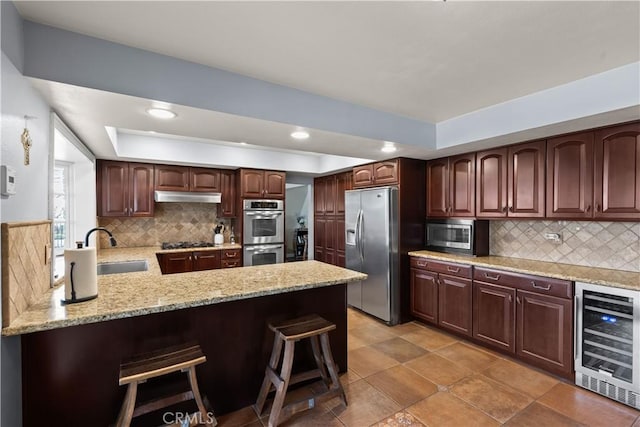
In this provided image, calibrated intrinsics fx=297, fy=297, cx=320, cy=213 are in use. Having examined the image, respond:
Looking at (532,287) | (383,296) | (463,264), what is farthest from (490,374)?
(383,296)

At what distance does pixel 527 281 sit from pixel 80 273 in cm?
336

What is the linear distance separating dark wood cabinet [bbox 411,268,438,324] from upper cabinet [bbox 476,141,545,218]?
3.07 ft

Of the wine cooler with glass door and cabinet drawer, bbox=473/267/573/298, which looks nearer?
the wine cooler with glass door

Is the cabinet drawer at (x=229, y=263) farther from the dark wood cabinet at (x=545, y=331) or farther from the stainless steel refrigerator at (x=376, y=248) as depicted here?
the dark wood cabinet at (x=545, y=331)

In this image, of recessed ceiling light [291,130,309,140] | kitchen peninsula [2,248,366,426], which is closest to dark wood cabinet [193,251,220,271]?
kitchen peninsula [2,248,366,426]

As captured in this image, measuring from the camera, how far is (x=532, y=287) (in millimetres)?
2625

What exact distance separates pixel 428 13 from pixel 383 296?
3.08 meters

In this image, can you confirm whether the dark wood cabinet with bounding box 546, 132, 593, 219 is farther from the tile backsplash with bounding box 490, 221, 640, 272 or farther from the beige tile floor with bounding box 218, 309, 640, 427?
the beige tile floor with bounding box 218, 309, 640, 427

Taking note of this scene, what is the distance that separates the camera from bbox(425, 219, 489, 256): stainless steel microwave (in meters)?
3.33

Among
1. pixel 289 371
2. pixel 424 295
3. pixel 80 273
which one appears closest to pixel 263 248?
pixel 424 295

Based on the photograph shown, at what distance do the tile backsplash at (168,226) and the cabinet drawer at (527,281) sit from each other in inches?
150

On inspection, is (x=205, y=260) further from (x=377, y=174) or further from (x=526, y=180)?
(x=526, y=180)

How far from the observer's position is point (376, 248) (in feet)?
12.6

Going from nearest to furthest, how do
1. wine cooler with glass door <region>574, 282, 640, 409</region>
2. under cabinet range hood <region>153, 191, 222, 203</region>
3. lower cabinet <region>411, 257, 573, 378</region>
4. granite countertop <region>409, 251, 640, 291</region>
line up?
wine cooler with glass door <region>574, 282, 640, 409</region> → granite countertop <region>409, 251, 640, 291</region> → lower cabinet <region>411, 257, 573, 378</region> → under cabinet range hood <region>153, 191, 222, 203</region>
